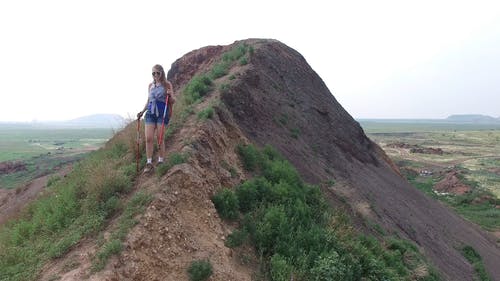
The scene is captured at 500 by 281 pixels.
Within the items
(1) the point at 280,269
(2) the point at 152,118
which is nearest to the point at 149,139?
(2) the point at 152,118

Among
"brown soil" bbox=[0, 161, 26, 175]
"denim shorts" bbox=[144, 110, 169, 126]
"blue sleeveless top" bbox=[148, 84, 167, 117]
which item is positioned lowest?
"brown soil" bbox=[0, 161, 26, 175]

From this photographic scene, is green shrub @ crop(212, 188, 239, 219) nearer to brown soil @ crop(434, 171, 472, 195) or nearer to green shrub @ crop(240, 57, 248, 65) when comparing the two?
green shrub @ crop(240, 57, 248, 65)

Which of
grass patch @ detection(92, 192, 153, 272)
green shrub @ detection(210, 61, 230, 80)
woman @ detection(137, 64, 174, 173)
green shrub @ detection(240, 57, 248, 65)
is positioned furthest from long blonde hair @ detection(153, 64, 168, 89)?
green shrub @ detection(240, 57, 248, 65)

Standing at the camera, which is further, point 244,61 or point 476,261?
point 244,61

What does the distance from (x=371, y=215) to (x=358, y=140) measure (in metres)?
→ 8.30

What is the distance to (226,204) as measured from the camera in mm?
7484

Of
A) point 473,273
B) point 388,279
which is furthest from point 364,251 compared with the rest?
point 473,273

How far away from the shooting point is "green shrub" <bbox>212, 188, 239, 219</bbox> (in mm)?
7422

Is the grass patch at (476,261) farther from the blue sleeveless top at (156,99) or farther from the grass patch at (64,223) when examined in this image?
the grass patch at (64,223)

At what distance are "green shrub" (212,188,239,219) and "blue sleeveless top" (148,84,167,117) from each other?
6.33 ft

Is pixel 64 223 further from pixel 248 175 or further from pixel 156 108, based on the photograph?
pixel 248 175

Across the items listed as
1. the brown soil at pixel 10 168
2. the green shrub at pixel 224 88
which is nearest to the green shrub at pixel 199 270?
the green shrub at pixel 224 88

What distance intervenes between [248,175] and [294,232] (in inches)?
81.7

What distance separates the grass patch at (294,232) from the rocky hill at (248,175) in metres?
0.33
